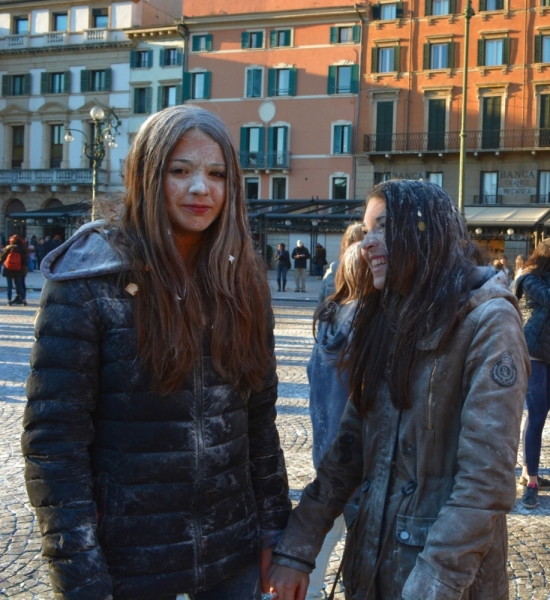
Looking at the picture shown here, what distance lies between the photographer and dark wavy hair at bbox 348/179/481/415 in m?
1.89

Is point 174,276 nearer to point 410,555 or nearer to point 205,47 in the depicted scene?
point 410,555

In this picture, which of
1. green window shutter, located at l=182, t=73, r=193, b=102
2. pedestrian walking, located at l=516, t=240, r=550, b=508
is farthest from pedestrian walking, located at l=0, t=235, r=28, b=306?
green window shutter, located at l=182, t=73, r=193, b=102

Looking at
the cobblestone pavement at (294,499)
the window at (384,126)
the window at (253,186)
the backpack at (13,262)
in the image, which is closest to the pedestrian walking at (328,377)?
the cobblestone pavement at (294,499)

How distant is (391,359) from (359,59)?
3651 centimetres

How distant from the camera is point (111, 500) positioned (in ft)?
6.32

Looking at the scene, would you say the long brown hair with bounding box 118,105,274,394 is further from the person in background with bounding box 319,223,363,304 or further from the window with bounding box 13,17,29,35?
the window with bounding box 13,17,29,35

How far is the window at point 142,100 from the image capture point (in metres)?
41.5

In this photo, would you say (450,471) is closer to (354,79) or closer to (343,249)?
(343,249)

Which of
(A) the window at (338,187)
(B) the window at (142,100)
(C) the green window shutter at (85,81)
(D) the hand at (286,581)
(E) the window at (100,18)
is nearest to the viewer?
(D) the hand at (286,581)

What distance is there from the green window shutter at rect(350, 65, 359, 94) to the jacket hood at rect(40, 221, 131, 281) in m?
35.9

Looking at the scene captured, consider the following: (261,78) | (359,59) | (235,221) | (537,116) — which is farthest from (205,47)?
(235,221)

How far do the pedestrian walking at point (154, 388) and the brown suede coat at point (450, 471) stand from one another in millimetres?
362

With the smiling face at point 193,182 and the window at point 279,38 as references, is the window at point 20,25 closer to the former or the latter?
the window at point 279,38

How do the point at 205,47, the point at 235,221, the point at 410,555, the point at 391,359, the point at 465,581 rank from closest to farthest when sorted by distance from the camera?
the point at 465,581 → the point at 410,555 → the point at 391,359 → the point at 235,221 → the point at 205,47
